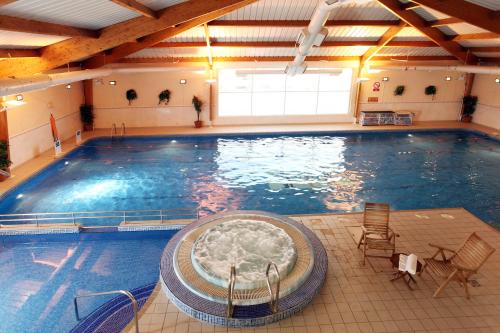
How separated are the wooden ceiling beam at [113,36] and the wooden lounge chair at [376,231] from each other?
20.6 ft

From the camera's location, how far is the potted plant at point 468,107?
746 inches

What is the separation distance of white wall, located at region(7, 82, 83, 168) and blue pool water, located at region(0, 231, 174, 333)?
15.6 feet

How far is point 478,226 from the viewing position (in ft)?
25.2

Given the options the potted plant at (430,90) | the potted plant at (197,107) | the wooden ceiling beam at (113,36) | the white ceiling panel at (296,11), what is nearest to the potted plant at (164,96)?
the potted plant at (197,107)

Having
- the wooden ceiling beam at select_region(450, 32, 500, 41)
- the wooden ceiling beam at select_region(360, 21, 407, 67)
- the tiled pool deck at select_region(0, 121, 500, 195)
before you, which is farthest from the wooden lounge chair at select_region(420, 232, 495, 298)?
the tiled pool deck at select_region(0, 121, 500, 195)

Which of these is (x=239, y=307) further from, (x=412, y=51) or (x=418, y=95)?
(x=418, y=95)

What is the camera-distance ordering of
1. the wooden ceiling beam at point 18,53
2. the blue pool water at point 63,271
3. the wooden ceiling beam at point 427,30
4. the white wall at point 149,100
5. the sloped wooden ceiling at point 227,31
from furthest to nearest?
the white wall at point 149,100 → the wooden ceiling beam at point 427,30 → the wooden ceiling beam at point 18,53 → the sloped wooden ceiling at point 227,31 → the blue pool water at point 63,271

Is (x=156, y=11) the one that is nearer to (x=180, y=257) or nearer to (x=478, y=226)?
(x=180, y=257)

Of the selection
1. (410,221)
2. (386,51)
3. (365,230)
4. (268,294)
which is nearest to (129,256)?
(268,294)

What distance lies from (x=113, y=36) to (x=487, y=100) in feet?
58.2

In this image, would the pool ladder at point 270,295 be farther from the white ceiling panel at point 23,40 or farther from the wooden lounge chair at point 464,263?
the white ceiling panel at point 23,40

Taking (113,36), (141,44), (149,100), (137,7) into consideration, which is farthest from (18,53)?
(149,100)

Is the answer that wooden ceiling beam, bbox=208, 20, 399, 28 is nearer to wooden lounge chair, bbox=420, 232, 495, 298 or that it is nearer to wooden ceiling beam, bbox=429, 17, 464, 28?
wooden ceiling beam, bbox=429, 17, 464, 28

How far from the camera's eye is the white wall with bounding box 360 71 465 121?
732 inches
